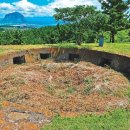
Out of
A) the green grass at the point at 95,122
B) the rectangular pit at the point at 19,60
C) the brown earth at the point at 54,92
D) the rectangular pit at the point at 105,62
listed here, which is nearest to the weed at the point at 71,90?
the brown earth at the point at 54,92

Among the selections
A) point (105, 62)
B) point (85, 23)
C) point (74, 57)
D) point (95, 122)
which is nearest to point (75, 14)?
point (85, 23)

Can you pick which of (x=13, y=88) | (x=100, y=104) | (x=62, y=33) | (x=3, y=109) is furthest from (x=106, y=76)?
(x=62, y=33)

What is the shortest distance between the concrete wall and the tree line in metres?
2.43

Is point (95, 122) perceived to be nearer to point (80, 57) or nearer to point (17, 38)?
Result: point (80, 57)

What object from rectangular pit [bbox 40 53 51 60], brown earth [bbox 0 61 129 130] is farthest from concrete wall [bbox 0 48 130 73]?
brown earth [bbox 0 61 129 130]

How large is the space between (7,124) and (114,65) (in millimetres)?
11926

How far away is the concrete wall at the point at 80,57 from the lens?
23.1 meters

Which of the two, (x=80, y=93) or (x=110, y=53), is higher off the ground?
(x=110, y=53)

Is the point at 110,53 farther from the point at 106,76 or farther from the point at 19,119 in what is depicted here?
the point at 19,119

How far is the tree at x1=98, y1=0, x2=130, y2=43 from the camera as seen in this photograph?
41688 mm

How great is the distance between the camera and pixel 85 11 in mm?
26797

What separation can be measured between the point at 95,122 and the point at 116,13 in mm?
29458

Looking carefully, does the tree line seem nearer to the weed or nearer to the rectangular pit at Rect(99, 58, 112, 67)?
the rectangular pit at Rect(99, 58, 112, 67)

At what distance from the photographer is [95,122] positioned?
46.4ft
